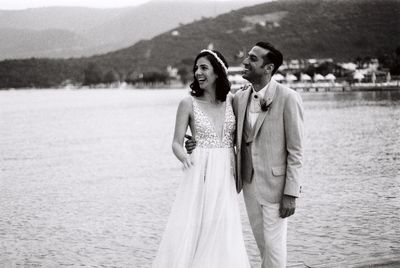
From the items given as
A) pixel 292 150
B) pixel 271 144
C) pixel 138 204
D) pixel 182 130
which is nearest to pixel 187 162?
pixel 182 130

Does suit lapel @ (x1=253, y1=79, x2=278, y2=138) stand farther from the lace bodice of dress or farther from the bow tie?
the lace bodice of dress

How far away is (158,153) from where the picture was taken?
23.5 metres

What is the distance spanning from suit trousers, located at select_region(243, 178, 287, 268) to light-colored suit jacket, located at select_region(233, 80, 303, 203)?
74mm

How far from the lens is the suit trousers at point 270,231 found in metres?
4.52

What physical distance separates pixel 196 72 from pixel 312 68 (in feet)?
404

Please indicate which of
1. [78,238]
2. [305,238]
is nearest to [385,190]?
[305,238]

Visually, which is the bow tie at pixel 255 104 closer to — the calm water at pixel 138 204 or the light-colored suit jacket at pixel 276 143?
the light-colored suit jacket at pixel 276 143

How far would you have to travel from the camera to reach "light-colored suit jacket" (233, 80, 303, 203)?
448cm

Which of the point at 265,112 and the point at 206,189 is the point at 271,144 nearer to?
the point at 265,112

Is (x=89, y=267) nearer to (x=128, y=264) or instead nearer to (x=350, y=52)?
(x=128, y=264)

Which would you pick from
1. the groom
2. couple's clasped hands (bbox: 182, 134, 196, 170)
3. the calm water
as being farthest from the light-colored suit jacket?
the calm water

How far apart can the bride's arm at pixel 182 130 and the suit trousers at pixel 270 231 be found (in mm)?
592

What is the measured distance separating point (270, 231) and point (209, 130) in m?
0.97

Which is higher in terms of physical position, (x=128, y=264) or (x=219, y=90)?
(x=219, y=90)
